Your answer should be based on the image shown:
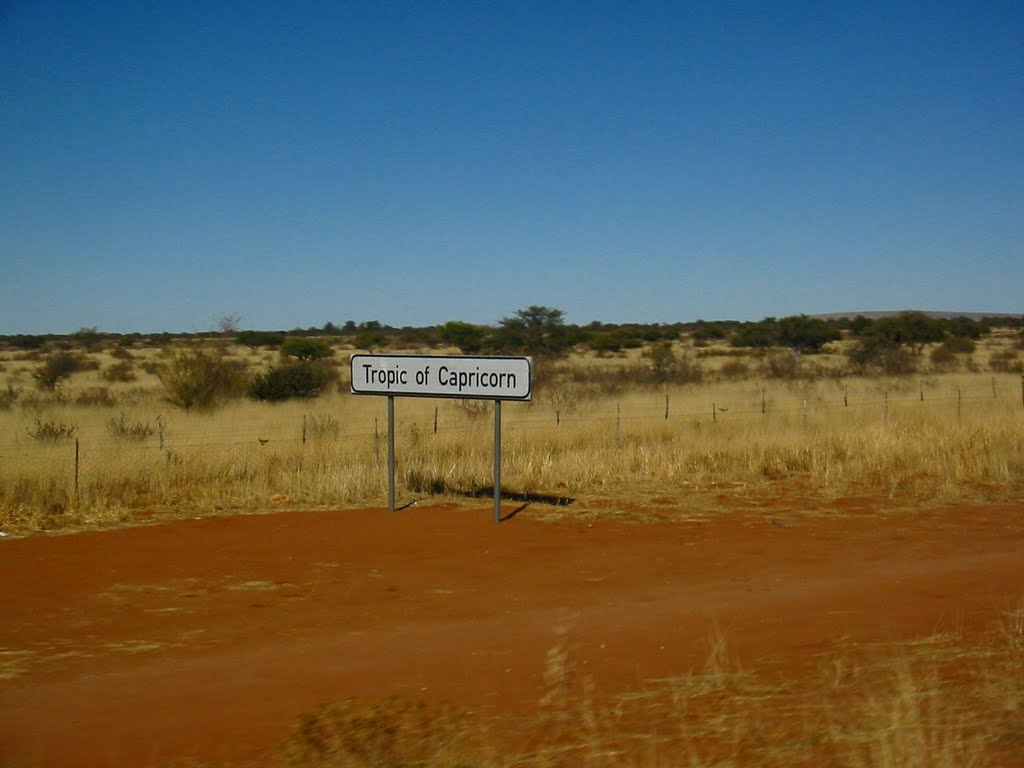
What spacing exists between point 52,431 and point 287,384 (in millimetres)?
11104

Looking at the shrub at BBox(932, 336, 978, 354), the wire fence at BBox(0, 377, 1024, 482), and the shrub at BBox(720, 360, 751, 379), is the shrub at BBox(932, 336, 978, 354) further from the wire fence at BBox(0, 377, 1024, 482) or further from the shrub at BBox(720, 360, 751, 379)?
the wire fence at BBox(0, 377, 1024, 482)

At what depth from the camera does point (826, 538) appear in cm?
1310

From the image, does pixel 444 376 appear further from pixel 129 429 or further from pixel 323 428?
pixel 129 429

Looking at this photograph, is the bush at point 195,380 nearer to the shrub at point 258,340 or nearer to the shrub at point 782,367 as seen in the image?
the shrub at point 782,367

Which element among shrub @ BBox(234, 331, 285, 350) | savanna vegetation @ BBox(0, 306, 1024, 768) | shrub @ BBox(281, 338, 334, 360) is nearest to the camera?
savanna vegetation @ BBox(0, 306, 1024, 768)

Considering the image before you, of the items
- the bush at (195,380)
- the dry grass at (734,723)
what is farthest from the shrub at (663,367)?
the dry grass at (734,723)

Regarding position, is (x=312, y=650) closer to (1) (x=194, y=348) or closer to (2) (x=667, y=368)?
(1) (x=194, y=348)

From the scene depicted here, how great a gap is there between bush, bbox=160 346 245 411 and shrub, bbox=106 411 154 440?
4240mm

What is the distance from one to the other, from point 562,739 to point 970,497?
41.2 feet

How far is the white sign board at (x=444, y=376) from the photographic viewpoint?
1351 cm

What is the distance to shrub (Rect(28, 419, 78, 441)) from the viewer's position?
23.5 m

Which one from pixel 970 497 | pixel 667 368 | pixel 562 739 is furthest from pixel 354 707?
pixel 667 368

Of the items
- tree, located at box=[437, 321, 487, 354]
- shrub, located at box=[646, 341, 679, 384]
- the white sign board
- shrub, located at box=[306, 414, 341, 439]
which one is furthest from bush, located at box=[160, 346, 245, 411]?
tree, located at box=[437, 321, 487, 354]

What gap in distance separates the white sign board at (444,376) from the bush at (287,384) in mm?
19537
